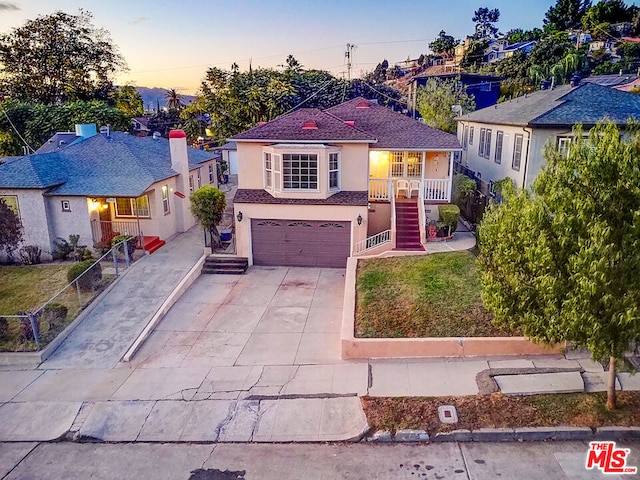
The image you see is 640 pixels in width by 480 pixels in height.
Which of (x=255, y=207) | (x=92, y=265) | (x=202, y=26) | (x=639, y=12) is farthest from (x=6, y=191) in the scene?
(x=639, y=12)

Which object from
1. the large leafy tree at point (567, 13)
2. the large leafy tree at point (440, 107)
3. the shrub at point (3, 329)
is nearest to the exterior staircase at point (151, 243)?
the shrub at point (3, 329)

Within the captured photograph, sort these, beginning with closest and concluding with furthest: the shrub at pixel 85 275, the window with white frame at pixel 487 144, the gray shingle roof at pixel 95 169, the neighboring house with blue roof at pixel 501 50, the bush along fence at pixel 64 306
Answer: the bush along fence at pixel 64 306 → the shrub at pixel 85 275 → the gray shingle roof at pixel 95 169 → the window with white frame at pixel 487 144 → the neighboring house with blue roof at pixel 501 50

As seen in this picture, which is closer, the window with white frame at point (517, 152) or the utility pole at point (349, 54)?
the window with white frame at point (517, 152)

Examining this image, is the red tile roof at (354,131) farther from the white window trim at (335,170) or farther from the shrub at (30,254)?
the shrub at (30,254)

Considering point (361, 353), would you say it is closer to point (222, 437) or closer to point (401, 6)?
point (222, 437)

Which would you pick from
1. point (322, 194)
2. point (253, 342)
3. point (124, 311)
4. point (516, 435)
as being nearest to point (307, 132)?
point (322, 194)

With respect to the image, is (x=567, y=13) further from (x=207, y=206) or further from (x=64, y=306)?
(x=64, y=306)

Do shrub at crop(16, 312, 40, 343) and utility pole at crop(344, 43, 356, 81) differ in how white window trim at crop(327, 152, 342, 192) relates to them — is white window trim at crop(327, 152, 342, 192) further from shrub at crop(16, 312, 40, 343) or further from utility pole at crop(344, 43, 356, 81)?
utility pole at crop(344, 43, 356, 81)
